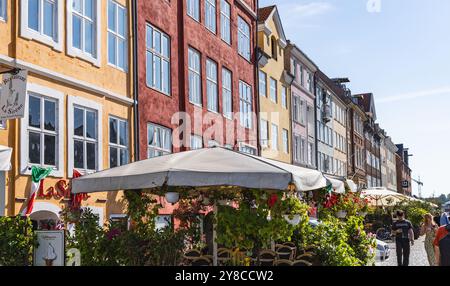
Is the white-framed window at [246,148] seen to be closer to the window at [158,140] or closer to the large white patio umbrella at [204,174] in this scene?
the window at [158,140]

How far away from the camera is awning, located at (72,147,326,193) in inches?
352

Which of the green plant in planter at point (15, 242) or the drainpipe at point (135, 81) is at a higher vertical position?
the drainpipe at point (135, 81)

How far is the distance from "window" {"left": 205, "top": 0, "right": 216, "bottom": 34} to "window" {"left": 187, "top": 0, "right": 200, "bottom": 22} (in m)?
0.89

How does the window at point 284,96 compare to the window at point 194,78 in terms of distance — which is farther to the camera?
the window at point 284,96

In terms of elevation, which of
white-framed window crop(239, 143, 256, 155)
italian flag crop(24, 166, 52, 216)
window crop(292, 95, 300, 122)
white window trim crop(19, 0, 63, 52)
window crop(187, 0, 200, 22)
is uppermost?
window crop(187, 0, 200, 22)

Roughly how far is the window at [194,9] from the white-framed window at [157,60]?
2504 mm

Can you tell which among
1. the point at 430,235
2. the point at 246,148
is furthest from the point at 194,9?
the point at 430,235

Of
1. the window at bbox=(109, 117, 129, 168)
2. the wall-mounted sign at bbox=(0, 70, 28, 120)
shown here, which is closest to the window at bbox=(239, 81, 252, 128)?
the window at bbox=(109, 117, 129, 168)

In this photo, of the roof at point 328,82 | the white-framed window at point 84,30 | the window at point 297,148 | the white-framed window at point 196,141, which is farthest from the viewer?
the roof at point 328,82

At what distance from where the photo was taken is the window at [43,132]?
1362 centimetres

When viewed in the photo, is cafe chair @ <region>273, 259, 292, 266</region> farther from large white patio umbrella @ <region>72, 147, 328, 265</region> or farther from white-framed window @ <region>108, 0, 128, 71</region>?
white-framed window @ <region>108, 0, 128, 71</region>

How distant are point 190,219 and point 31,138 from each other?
13.3 feet

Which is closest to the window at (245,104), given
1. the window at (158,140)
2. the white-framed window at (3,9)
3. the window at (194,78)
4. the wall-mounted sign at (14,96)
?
the window at (194,78)
